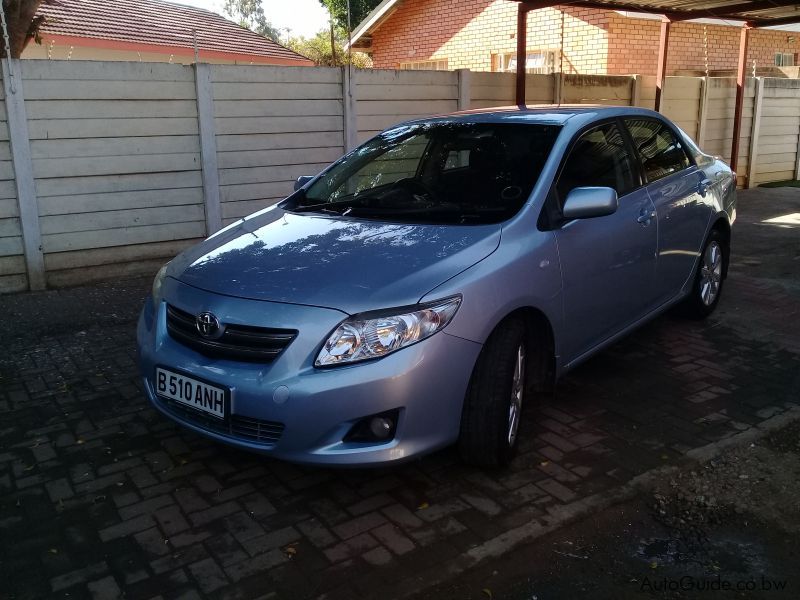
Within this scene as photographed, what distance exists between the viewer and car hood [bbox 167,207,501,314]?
3.18 metres

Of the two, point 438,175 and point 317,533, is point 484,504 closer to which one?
point 317,533

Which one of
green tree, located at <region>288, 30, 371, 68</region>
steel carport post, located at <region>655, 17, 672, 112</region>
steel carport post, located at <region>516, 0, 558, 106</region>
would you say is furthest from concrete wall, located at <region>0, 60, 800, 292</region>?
green tree, located at <region>288, 30, 371, 68</region>

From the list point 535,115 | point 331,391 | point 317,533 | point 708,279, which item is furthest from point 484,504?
point 708,279

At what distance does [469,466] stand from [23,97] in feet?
16.9

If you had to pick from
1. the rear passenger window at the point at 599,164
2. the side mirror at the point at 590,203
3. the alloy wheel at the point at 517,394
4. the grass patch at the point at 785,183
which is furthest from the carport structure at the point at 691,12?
the alloy wheel at the point at 517,394

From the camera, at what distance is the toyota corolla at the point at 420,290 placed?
121 inches

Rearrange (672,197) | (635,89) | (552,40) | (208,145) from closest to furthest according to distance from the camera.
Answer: (672,197)
(208,145)
(635,89)
(552,40)

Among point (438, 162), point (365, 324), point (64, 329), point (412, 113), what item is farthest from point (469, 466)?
point (412, 113)

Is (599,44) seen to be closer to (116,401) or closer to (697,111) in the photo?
(697,111)

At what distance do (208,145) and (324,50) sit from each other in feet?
74.1

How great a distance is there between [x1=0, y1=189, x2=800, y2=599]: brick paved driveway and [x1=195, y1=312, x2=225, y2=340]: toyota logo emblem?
2.53 ft

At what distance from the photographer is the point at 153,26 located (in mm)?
17203

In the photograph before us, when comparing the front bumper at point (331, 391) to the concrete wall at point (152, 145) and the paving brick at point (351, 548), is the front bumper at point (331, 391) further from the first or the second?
the concrete wall at point (152, 145)

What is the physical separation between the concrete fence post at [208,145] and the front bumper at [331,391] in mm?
4449
